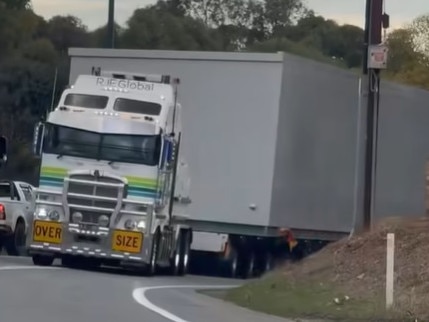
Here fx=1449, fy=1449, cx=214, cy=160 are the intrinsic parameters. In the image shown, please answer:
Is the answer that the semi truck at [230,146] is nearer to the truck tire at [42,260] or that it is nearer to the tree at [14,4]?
the truck tire at [42,260]

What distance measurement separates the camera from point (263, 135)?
107 feet

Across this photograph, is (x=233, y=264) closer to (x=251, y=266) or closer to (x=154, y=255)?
(x=251, y=266)

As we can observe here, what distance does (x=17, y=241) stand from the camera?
3788 centimetres

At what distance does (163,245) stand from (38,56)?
28.4 metres

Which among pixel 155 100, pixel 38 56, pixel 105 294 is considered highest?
pixel 38 56

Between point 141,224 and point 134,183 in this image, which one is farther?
point 134,183

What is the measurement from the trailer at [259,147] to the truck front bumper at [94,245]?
2.52 metres

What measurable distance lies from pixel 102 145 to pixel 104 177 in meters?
0.67

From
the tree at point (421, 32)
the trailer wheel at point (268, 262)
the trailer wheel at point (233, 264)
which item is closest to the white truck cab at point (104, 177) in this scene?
the trailer wheel at point (233, 264)

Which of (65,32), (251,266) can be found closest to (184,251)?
(251,266)

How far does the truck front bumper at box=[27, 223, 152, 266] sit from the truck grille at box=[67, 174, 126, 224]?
0.27m

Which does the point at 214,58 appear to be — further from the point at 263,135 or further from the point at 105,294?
the point at 105,294

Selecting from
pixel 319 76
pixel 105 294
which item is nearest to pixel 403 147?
pixel 319 76

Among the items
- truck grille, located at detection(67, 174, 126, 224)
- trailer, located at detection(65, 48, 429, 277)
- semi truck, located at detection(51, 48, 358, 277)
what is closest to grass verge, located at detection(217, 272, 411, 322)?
truck grille, located at detection(67, 174, 126, 224)
